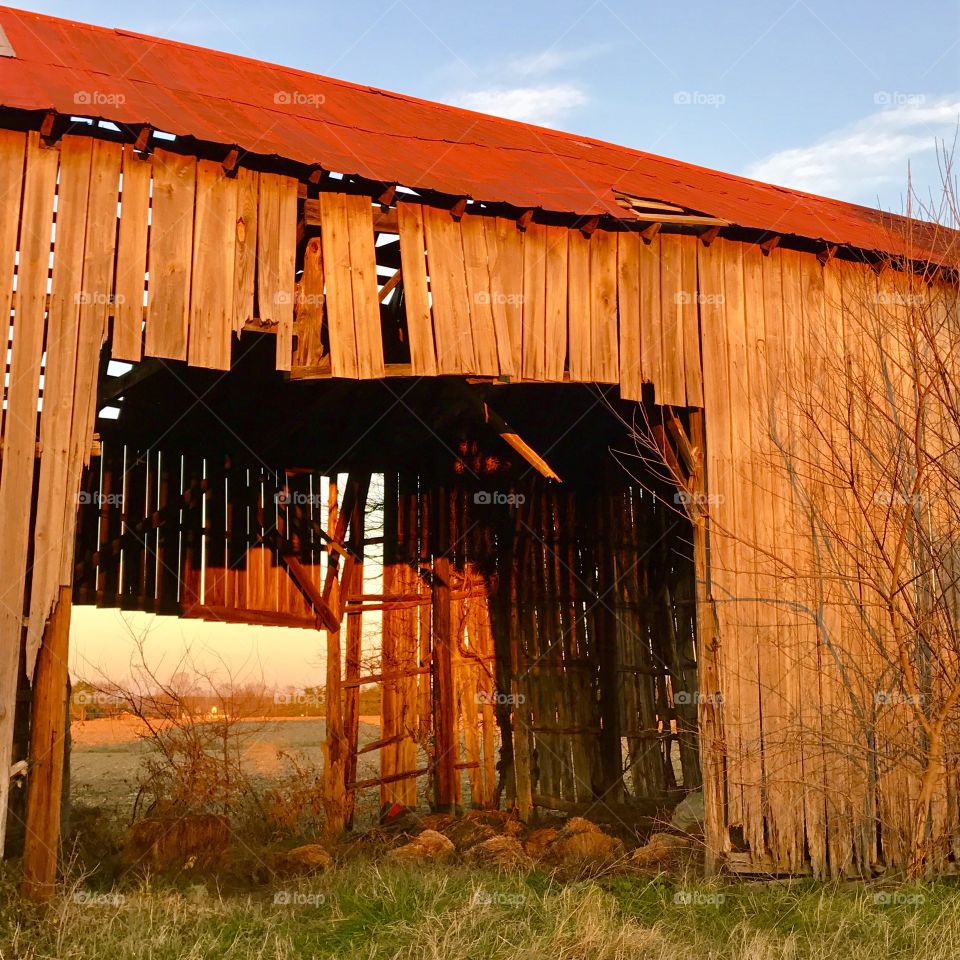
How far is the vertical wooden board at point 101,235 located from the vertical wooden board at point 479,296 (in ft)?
8.72

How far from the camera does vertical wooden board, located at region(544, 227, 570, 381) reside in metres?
8.60

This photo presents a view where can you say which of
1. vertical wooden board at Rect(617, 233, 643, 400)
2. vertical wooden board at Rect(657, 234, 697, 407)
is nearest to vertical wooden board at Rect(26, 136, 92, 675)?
vertical wooden board at Rect(617, 233, 643, 400)

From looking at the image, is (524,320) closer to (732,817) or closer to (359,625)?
(732,817)

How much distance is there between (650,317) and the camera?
893cm

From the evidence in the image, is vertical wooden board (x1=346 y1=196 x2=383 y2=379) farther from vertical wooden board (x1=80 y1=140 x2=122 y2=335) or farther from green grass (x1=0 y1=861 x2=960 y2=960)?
green grass (x1=0 y1=861 x2=960 y2=960)

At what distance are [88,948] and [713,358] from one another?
21.0ft

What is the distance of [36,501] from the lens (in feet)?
22.6

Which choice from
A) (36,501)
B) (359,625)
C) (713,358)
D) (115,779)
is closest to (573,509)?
(359,625)

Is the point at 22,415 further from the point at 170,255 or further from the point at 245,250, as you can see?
the point at 245,250

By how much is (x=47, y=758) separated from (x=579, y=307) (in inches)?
205

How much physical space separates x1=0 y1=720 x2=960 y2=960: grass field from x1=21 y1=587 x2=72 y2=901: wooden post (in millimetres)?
182

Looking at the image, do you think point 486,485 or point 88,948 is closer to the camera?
point 88,948

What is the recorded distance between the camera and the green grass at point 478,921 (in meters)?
6.18

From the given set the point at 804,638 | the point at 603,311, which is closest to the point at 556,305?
the point at 603,311
